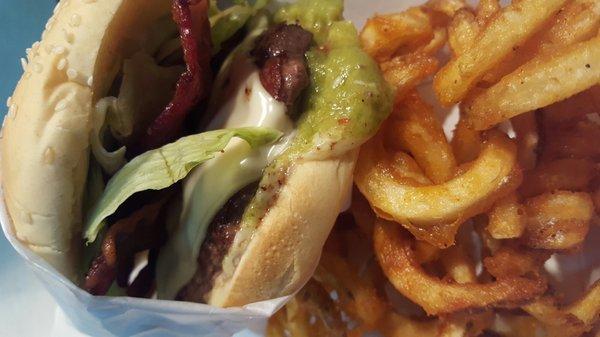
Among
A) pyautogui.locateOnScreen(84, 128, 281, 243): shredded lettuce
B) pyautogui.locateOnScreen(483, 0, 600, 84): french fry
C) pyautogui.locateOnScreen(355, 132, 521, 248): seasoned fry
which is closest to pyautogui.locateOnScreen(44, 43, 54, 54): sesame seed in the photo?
pyautogui.locateOnScreen(84, 128, 281, 243): shredded lettuce

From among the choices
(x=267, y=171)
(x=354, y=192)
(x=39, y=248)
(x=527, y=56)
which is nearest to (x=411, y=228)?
(x=354, y=192)

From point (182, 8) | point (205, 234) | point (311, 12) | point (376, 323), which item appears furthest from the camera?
point (376, 323)

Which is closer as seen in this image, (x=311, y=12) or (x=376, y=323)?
(x=311, y=12)

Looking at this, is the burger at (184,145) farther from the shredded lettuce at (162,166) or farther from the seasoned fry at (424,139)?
the seasoned fry at (424,139)

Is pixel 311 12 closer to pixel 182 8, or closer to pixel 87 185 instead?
pixel 182 8

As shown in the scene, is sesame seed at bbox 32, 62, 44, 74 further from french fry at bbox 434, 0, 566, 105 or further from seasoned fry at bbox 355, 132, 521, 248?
french fry at bbox 434, 0, 566, 105

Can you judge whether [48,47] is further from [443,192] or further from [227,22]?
[443,192]

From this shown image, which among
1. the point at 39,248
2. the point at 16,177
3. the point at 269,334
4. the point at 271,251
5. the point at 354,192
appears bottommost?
the point at 269,334
